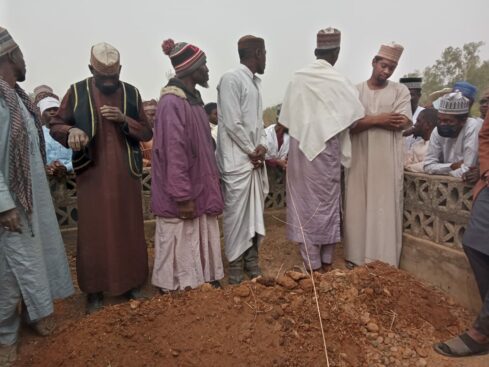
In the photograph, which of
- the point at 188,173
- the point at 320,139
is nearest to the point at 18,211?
the point at 188,173

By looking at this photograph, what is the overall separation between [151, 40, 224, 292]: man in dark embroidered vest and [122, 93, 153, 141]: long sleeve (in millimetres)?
174

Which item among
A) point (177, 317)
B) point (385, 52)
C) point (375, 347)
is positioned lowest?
point (375, 347)

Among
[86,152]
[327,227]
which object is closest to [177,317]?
[86,152]

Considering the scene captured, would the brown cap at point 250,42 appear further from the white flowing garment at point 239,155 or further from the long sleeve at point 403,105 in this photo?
the long sleeve at point 403,105

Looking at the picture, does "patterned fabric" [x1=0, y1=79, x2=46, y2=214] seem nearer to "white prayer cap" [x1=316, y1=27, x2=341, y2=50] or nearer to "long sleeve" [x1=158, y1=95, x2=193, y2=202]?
"long sleeve" [x1=158, y1=95, x2=193, y2=202]

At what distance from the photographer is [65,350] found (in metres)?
2.40

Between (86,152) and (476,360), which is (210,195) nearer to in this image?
(86,152)

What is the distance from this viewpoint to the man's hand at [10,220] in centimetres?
237

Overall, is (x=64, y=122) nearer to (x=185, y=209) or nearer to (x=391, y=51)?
(x=185, y=209)

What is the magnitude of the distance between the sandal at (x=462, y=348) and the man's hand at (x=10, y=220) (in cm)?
275

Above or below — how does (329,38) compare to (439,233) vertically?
above

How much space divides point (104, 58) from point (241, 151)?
4.49 ft

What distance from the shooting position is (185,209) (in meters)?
3.16

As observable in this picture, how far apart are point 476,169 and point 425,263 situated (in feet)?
3.24
